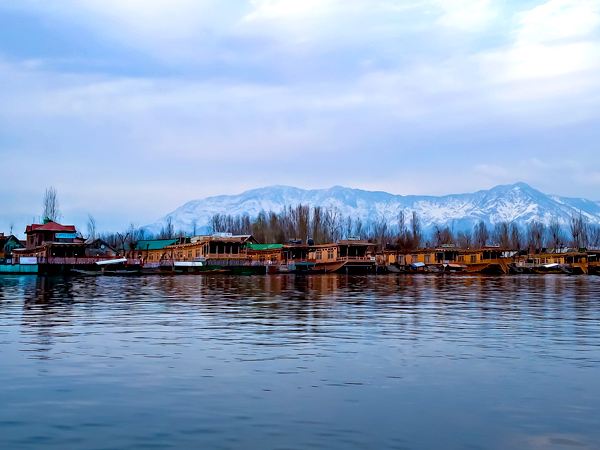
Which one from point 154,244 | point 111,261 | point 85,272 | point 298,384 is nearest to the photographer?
point 298,384

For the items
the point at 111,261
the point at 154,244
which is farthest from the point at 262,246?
the point at 111,261

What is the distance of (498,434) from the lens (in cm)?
931

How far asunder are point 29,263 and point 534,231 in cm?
13347

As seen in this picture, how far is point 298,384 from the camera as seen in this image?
1262 centimetres

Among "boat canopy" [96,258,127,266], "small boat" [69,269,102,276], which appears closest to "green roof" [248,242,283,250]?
"boat canopy" [96,258,127,266]

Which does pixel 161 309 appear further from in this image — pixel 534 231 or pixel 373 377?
pixel 534 231

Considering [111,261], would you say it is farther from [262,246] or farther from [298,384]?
[298,384]

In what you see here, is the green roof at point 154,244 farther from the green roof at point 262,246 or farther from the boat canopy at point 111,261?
the boat canopy at point 111,261

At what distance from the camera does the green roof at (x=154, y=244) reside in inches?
4803

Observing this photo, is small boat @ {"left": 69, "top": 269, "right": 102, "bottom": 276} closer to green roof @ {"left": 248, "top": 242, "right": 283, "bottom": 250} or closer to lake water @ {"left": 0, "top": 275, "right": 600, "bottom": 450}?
green roof @ {"left": 248, "top": 242, "right": 283, "bottom": 250}

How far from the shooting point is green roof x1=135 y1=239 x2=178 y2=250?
122 meters

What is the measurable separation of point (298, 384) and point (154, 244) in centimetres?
11574

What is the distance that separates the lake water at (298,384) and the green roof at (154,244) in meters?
98.6

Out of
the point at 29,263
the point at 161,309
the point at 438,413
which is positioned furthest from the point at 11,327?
the point at 29,263
